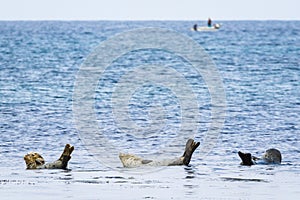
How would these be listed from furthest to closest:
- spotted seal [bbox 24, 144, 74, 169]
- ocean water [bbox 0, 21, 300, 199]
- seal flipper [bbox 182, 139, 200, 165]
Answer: seal flipper [bbox 182, 139, 200, 165]
spotted seal [bbox 24, 144, 74, 169]
ocean water [bbox 0, 21, 300, 199]

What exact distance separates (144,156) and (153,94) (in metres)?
19.7

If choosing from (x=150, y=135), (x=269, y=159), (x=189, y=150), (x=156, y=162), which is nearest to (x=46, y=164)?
(x=156, y=162)

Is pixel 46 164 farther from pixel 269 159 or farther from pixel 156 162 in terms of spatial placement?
pixel 269 159

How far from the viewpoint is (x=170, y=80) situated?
5184cm

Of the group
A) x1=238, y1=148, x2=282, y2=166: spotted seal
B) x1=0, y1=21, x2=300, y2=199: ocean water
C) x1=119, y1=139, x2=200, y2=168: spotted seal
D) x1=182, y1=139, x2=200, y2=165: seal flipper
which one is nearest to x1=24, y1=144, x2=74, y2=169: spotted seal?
x1=0, y1=21, x2=300, y2=199: ocean water

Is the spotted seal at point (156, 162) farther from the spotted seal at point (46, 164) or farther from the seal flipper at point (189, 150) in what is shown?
the spotted seal at point (46, 164)

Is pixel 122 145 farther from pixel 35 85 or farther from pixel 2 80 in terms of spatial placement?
pixel 2 80

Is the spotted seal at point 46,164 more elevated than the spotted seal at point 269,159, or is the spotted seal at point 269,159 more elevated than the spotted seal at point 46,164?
the spotted seal at point 269,159

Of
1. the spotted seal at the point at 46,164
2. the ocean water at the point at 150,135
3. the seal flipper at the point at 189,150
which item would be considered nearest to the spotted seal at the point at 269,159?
the ocean water at the point at 150,135

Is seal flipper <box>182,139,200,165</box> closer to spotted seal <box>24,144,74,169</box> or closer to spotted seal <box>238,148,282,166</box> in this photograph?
spotted seal <box>238,148,282,166</box>

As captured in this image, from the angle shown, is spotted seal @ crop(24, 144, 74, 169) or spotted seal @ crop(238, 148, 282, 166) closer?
spotted seal @ crop(24, 144, 74, 169)

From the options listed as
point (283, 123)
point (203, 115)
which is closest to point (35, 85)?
point (203, 115)

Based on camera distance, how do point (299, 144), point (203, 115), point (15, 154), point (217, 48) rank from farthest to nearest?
point (217, 48) < point (203, 115) < point (299, 144) < point (15, 154)

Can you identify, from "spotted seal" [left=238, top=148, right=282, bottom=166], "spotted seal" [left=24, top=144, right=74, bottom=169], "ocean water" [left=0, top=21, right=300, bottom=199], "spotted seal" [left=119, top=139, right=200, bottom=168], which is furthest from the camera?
"spotted seal" [left=238, top=148, right=282, bottom=166]
